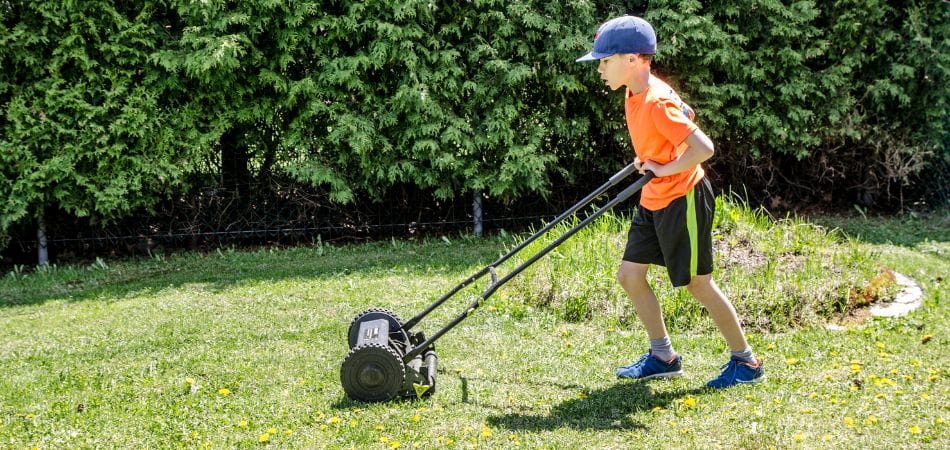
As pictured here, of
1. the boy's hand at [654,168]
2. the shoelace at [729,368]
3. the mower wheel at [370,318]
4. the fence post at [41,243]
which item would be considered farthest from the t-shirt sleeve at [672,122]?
the fence post at [41,243]

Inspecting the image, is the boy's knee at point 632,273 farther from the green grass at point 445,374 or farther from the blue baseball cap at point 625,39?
the blue baseball cap at point 625,39

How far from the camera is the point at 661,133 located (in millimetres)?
3602

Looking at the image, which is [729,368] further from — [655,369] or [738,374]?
[655,369]

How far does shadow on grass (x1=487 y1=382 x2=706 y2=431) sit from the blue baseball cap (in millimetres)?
1572

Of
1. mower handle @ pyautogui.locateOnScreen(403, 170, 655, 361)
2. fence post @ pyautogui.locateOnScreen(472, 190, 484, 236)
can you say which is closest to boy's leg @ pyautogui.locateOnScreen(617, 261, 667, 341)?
mower handle @ pyautogui.locateOnScreen(403, 170, 655, 361)

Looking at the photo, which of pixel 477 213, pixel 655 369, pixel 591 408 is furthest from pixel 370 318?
pixel 477 213

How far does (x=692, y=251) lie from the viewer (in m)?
3.71

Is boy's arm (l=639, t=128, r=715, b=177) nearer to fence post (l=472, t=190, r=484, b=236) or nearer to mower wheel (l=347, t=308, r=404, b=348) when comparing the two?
mower wheel (l=347, t=308, r=404, b=348)

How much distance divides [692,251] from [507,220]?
4.89 meters

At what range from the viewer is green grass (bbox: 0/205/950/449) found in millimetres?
3533

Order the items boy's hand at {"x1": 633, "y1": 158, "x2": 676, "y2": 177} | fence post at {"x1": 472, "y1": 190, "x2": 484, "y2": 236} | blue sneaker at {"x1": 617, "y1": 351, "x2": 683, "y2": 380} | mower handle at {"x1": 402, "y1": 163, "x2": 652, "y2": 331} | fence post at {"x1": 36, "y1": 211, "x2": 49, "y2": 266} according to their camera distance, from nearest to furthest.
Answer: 1. boy's hand at {"x1": 633, "y1": 158, "x2": 676, "y2": 177}
2. mower handle at {"x1": 402, "y1": 163, "x2": 652, "y2": 331}
3. blue sneaker at {"x1": 617, "y1": 351, "x2": 683, "y2": 380}
4. fence post at {"x1": 36, "y1": 211, "x2": 49, "y2": 266}
5. fence post at {"x1": 472, "y1": 190, "x2": 484, "y2": 236}

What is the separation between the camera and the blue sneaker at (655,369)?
4.13m

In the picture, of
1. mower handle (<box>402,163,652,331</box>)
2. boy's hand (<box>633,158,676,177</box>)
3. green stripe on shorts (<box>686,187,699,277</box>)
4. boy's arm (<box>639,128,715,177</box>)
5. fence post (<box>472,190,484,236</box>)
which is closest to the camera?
boy's arm (<box>639,128,715,177</box>)

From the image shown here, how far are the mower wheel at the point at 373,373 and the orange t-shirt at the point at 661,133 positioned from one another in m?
1.38
